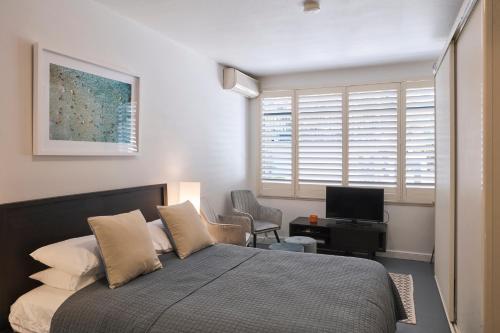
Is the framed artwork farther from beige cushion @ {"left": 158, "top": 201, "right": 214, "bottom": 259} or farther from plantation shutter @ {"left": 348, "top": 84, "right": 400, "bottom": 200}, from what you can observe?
plantation shutter @ {"left": 348, "top": 84, "right": 400, "bottom": 200}

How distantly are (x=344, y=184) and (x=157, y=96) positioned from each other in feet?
9.49

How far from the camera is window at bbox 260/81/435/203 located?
15.5 ft

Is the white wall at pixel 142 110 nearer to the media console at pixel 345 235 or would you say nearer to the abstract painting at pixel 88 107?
the abstract painting at pixel 88 107

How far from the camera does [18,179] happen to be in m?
2.31

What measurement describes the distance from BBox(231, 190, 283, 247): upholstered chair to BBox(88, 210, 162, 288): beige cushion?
2294 millimetres

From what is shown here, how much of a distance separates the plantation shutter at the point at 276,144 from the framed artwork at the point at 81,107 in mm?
2681

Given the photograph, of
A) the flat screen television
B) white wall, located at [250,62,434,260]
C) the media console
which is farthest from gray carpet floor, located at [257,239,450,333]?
the flat screen television

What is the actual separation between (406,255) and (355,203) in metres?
0.98

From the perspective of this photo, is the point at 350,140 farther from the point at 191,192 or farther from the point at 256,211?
the point at 191,192

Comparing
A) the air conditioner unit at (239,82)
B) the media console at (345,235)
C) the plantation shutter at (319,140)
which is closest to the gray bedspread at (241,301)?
the media console at (345,235)

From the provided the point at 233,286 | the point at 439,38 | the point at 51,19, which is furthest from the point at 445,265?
the point at 51,19

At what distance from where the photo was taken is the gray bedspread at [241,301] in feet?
5.87

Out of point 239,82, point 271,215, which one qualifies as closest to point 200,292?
point 271,215

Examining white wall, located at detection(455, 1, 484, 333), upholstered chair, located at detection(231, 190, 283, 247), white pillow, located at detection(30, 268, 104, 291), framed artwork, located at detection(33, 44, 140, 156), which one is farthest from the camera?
upholstered chair, located at detection(231, 190, 283, 247)
